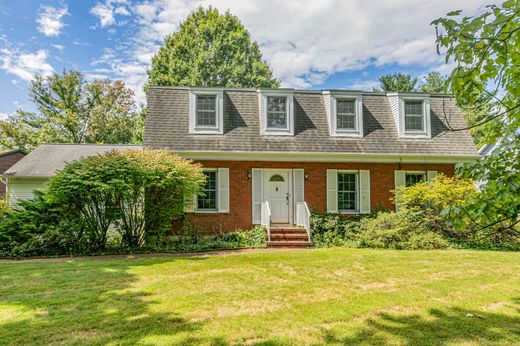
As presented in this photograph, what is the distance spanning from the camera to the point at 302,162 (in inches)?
503

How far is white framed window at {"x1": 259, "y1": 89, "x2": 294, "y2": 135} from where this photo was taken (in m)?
13.0

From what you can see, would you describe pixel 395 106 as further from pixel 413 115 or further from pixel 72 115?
pixel 72 115

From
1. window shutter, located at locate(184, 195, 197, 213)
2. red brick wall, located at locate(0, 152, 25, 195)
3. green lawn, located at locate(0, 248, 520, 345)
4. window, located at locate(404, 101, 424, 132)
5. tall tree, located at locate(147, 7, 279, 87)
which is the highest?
tall tree, located at locate(147, 7, 279, 87)

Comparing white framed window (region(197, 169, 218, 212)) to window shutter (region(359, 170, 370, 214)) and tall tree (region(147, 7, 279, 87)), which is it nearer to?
window shutter (region(359, 170, 370, 214))

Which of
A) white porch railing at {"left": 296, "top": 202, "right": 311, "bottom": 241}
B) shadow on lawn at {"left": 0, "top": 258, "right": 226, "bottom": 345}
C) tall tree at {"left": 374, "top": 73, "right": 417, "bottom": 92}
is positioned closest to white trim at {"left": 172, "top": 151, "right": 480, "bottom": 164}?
white porch railing at {"left": 296, "top": 202, "right": 311, "bottom": 241}

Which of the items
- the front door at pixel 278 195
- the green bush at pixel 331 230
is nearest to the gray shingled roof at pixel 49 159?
the front door at pixel 278 195

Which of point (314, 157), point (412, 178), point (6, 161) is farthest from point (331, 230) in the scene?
point (6, 161)

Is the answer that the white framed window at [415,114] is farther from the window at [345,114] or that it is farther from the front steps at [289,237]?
the front steps at [289,237]

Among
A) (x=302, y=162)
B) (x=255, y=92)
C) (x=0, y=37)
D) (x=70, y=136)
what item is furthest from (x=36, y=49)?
(x=302, y=162)

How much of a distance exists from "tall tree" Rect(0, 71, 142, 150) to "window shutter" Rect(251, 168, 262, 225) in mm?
19007

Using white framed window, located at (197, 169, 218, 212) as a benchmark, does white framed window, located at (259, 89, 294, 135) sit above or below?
above

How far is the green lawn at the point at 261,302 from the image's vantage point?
364 cm

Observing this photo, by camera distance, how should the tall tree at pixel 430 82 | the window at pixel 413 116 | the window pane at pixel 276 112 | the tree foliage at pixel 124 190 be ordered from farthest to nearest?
1. the tall tree at pixel 430 82
2. the window at pixel 413 116
3. the window pane at pixel 276 112
4. the tree foliage at pixel 124 190

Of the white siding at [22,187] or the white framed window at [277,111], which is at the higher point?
the white framed window at [277,111]
